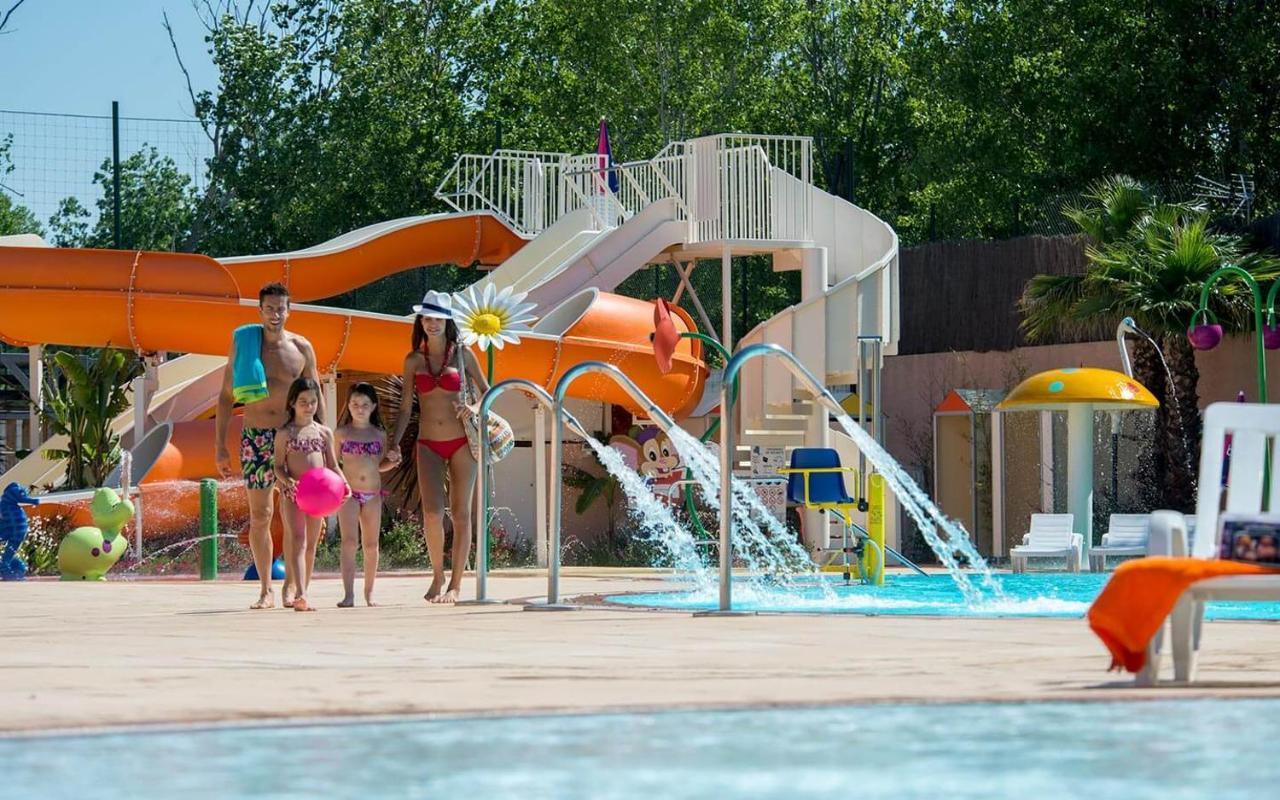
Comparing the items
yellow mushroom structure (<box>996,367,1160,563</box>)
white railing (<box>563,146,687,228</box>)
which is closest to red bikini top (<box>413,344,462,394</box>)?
yellow mushroom structure (<box>996,367,1160,563</box>)

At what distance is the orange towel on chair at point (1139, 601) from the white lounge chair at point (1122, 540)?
12.4 metres

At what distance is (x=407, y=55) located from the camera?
38.6 m

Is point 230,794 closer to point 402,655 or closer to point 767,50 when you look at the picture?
point 402,655

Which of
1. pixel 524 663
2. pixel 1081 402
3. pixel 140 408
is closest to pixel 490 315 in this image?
pixel 140 408

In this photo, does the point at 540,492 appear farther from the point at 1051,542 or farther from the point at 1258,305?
the point at 1258,305

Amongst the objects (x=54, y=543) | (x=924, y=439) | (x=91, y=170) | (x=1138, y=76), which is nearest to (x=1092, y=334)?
(x=924, y=439)

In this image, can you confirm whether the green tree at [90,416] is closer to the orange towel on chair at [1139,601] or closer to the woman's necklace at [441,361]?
the woman's necklace at [441,361]

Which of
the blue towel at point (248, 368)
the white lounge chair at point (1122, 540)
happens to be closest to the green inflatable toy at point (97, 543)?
the blue towel at point (248, 368)

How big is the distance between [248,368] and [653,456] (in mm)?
11519

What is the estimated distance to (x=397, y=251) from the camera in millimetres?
26656

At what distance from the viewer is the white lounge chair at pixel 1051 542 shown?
59.4 feet

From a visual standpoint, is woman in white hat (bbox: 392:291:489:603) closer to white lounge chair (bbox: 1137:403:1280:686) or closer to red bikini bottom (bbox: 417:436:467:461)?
red bikini bottom (bbox: 417:436:467:461)

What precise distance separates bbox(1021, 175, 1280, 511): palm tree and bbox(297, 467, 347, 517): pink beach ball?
13.0m

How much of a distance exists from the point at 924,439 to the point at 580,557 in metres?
5.31
